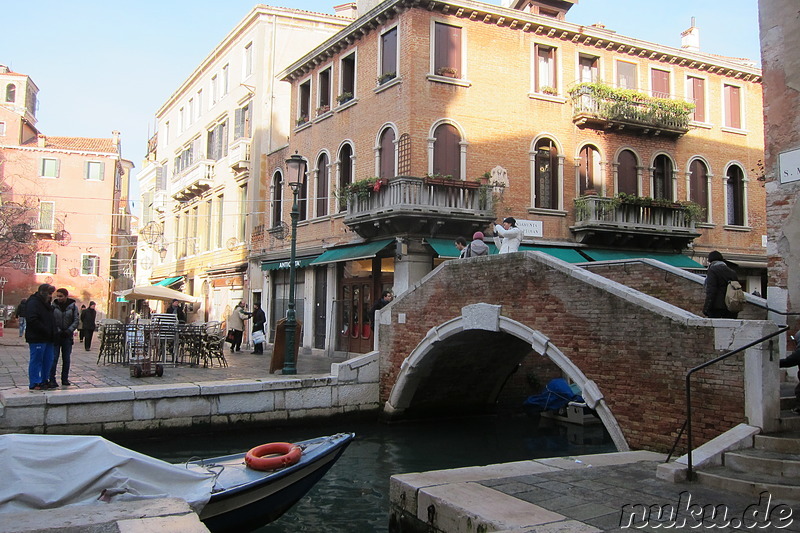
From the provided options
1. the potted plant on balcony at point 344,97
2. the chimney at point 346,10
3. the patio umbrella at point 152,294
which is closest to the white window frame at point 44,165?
the chimney at point 346,10

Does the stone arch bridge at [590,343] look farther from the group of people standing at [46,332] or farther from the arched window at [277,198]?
the arched window at [277,198]

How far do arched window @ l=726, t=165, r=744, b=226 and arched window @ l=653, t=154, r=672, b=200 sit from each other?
236 cm

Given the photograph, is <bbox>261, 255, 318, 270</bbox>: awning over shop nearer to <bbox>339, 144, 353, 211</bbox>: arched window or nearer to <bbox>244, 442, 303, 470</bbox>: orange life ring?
<bbox>339, 144, 353, 211</bbox>: arched window

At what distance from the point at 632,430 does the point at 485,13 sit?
1218 centimetres

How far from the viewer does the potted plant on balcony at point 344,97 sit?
18.9 m

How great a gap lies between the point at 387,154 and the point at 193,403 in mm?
8406

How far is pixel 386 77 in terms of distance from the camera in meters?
17.2

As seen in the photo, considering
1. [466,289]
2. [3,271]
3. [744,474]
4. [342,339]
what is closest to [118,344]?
[342,339]

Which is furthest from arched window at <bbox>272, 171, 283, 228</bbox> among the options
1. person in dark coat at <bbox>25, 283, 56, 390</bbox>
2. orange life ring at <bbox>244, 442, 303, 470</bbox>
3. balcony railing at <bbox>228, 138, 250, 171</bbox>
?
orange life ring at <bbox>244, 442, 303, 470</bbox>

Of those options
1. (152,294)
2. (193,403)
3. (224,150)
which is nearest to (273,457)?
(193,403)

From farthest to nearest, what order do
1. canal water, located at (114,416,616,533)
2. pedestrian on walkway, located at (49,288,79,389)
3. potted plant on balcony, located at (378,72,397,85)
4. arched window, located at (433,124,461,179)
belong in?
1. potted plant on balcony, located at (378,72,397,85)
2. arched window, located at (433,124,461,179)
3. pedestrian on walkway, located at (49,288,79,389)
4. canal water, located at (114,416,616,533)

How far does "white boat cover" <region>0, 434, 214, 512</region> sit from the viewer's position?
4.92 m

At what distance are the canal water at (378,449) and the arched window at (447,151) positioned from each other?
19.7ft

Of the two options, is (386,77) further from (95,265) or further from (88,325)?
(95,265)
